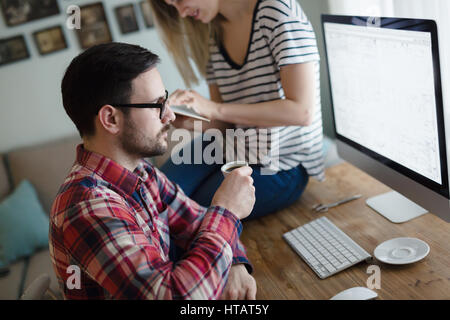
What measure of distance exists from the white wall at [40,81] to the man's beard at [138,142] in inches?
60.4

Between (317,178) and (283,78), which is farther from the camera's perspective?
(317,178)

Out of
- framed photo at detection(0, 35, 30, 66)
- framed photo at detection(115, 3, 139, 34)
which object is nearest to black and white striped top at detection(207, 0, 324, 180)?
framed photo at detection(115, 3, 139, 34)

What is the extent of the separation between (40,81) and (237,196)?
2011 millimetres

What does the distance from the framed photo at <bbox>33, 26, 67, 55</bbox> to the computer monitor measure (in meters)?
1.77

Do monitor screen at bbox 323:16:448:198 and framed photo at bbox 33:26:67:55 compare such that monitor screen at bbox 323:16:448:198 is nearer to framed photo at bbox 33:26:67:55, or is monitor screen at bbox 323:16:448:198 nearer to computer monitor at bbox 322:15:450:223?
computer monitor at bbox 322:15:450:223

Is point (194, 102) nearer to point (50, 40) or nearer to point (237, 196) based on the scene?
point (237, 196)

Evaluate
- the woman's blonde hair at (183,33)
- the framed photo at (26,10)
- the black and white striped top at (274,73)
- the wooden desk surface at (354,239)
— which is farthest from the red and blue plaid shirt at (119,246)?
the framed photo at (26,10)

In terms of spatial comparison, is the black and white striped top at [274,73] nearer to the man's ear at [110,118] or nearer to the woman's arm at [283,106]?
the woman's arm at [283,106]

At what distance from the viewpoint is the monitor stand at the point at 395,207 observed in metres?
1.25

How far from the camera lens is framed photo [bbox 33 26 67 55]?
2.60 metres

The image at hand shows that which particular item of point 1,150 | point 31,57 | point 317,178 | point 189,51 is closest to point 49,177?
point 1,150

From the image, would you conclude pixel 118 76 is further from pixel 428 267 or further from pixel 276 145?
pixel 428 267

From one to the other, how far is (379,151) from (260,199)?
0.40 m

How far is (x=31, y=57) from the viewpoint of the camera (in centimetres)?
263
